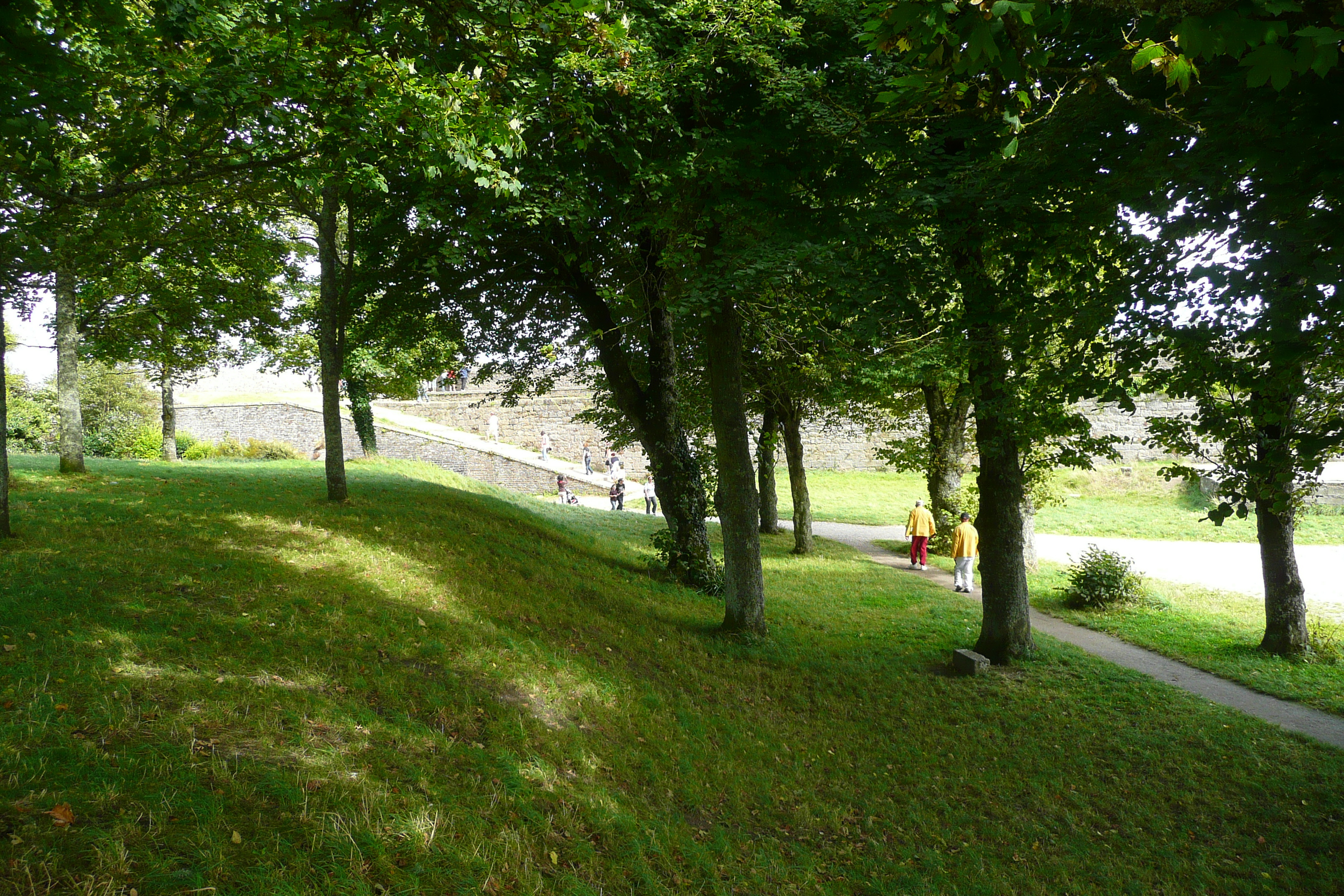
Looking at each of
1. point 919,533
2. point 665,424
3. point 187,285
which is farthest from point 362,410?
point 919,533

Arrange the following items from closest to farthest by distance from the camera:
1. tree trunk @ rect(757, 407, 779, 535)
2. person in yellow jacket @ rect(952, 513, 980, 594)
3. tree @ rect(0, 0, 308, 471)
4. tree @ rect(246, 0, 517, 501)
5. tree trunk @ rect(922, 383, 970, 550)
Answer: tree @ rect(0, 0, 308, 471)
tree @ rect(246, 0, 517, 501)
person in yellow jacket @ rect(952, 513, 980, 594)
tree trunk @ rect(757, 407, 779, 535)
tree trunk @ rect(922, 383, 970, 550)

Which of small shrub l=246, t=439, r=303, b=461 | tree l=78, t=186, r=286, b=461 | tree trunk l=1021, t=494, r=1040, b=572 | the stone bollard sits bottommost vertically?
the stone bollard

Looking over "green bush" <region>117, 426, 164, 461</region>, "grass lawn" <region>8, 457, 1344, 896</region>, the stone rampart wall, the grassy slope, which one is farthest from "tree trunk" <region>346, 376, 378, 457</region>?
the grassy slope

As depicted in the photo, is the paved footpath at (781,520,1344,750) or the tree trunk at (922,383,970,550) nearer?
the paved footpath at (781,520,1344,750)

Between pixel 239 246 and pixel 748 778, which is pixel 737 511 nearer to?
pixel 748 778

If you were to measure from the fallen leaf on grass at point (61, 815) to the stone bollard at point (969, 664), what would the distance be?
27.2 feet

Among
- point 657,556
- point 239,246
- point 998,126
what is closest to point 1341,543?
point 657,556

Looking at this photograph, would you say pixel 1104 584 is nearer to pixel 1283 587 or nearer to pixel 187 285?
pixel 1283 587

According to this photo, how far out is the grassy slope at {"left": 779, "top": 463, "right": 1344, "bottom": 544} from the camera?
2120cm

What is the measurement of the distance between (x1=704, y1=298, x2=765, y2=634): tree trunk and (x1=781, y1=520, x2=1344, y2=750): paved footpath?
4880 millimetres

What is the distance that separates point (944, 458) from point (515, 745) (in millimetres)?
15950

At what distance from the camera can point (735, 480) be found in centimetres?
958

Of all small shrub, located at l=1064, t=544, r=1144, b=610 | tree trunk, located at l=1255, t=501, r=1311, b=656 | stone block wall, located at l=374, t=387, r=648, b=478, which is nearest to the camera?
tree trunk, located at l=1255, t=501, r=1311, b=656

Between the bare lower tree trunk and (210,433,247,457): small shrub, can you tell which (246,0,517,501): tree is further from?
(210,433,247,457): small shrub
